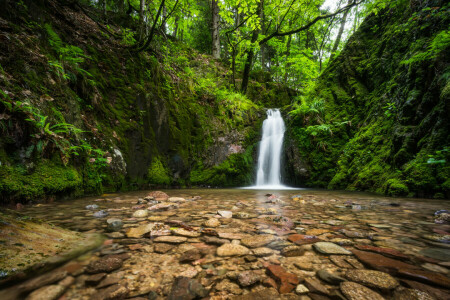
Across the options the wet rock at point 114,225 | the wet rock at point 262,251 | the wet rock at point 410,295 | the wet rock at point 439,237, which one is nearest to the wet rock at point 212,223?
the wet rock at point 262,251

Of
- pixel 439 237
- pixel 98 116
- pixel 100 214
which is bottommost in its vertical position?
pixel 100 214

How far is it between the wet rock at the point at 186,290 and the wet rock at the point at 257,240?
0.58m

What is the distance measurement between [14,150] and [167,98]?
13.1 feet

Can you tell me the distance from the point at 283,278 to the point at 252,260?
0.83ft

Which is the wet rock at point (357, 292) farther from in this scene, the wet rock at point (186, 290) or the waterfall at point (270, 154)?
the waterfall at point (270, 154)

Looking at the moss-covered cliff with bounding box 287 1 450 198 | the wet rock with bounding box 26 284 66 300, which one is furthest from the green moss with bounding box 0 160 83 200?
the moss-covered cliff with bounding box 287 1 450 198

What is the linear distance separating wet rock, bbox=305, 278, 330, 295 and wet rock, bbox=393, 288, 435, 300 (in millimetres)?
287

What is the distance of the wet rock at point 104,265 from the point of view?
1.05 meters

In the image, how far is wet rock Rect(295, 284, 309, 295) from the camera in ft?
2.97

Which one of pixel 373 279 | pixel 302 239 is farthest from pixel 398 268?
pixel 302 239

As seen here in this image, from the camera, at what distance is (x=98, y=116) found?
4133mm

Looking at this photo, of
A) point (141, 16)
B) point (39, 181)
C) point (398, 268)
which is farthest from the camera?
point (141, 16)

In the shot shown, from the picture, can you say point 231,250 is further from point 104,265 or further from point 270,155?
point 270,155

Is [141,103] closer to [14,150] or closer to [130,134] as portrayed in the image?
[130,134]
